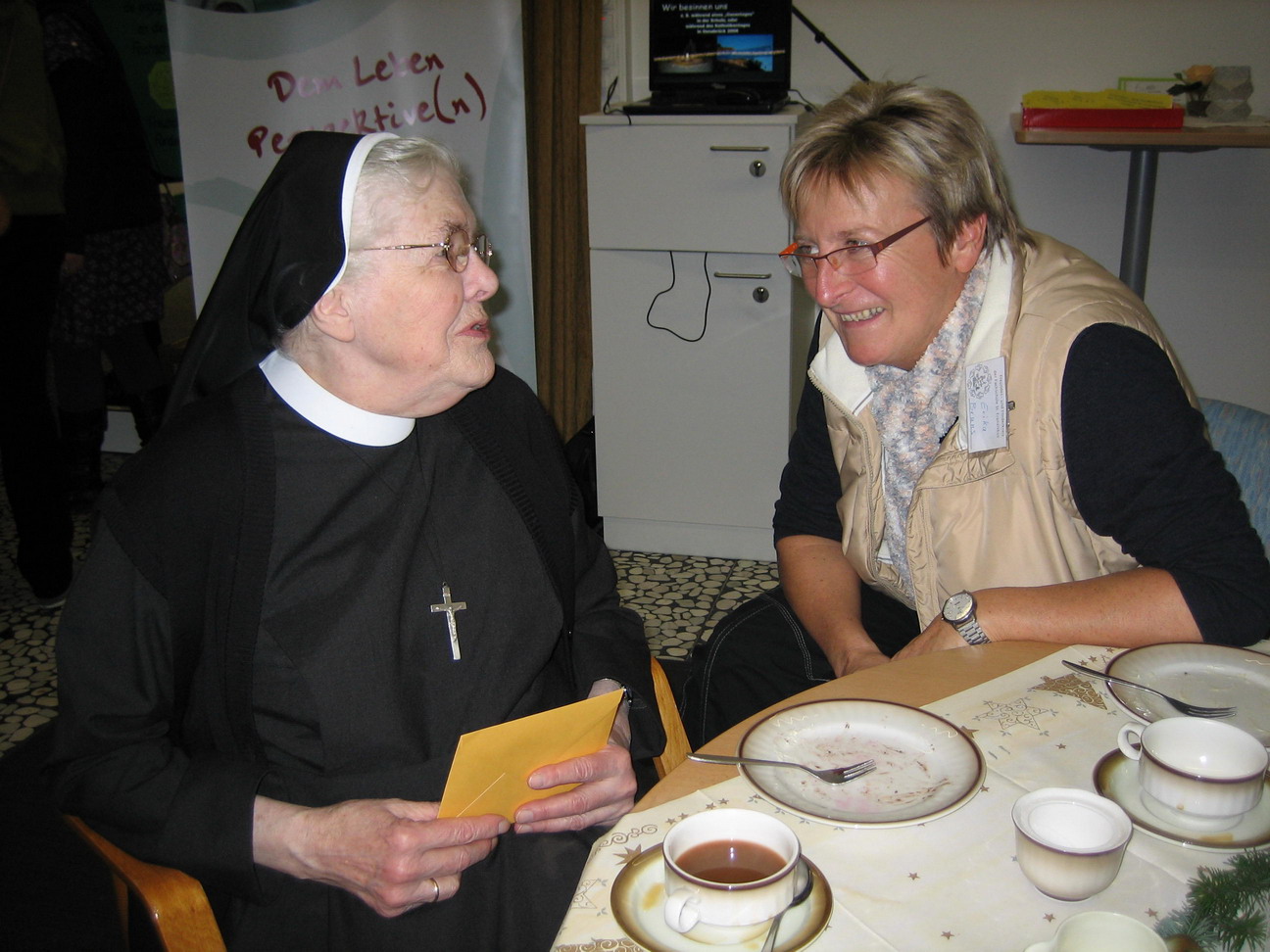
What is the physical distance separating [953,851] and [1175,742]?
0.80 feet

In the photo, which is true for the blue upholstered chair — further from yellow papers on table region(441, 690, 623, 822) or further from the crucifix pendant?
the crucifix pendant

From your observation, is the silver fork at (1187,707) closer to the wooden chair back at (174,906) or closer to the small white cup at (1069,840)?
the small white cup at (1069,840)

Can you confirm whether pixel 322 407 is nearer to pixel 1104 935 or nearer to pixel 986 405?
pixel 986 405

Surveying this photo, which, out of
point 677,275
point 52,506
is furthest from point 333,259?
point 52,506

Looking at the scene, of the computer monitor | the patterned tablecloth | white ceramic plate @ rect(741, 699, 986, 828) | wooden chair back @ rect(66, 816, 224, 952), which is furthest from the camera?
the computer monitor

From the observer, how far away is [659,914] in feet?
2.77

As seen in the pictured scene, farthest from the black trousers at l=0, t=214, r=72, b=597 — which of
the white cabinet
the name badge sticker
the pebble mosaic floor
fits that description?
the name badge sticker

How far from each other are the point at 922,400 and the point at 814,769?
0.74m

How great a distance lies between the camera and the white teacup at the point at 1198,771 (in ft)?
2.97

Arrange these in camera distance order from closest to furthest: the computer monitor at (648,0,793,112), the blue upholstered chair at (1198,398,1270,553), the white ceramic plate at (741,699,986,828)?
1. the white ceramic plate at (741,699,986,828)
2. the blue upholstered chair at (1198,398,1270,553)
3. the computer monitor at (648,0,793,112)

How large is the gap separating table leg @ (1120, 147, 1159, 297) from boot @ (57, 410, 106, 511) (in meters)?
3.73

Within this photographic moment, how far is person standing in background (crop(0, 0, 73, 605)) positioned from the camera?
3057 millimetres

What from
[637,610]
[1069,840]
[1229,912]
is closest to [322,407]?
[1069,840]

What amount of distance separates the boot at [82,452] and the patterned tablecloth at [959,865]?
3.86 meters
